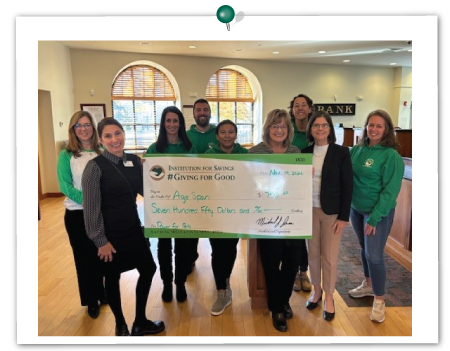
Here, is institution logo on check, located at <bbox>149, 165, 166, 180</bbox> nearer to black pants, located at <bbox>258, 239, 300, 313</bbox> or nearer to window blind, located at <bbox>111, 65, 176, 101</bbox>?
black pants, located at <bbox>258, 239, 300, 313</bbox>

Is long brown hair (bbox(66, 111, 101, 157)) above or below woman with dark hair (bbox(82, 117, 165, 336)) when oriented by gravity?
above

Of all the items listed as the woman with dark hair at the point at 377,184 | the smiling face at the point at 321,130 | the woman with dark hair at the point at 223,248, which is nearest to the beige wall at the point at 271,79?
the woman with dark hair at the point at 223,248

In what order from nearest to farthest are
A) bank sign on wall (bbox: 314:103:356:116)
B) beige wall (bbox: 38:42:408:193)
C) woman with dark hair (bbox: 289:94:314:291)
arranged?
woman with dark hair (bbox: 289:94:314:291) → beige wall (bbox: 38:42:408:193) → bank sign on wall (bbox: 314:103:356:116)

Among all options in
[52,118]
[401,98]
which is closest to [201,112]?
[52,118]

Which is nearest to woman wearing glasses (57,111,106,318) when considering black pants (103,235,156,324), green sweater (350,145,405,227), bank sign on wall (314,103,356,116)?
black pants (103,235,156,324)

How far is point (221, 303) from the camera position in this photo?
Answer: 2.14 meters

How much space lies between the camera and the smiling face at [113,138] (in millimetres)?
1606

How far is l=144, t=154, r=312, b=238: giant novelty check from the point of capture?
1.68m

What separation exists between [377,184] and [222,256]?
1.04 m

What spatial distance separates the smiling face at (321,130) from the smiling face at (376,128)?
10.3 inches

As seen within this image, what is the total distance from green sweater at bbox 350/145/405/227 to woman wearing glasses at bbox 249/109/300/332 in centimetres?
40

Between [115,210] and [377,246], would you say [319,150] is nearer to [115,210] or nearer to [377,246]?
[377,246]
